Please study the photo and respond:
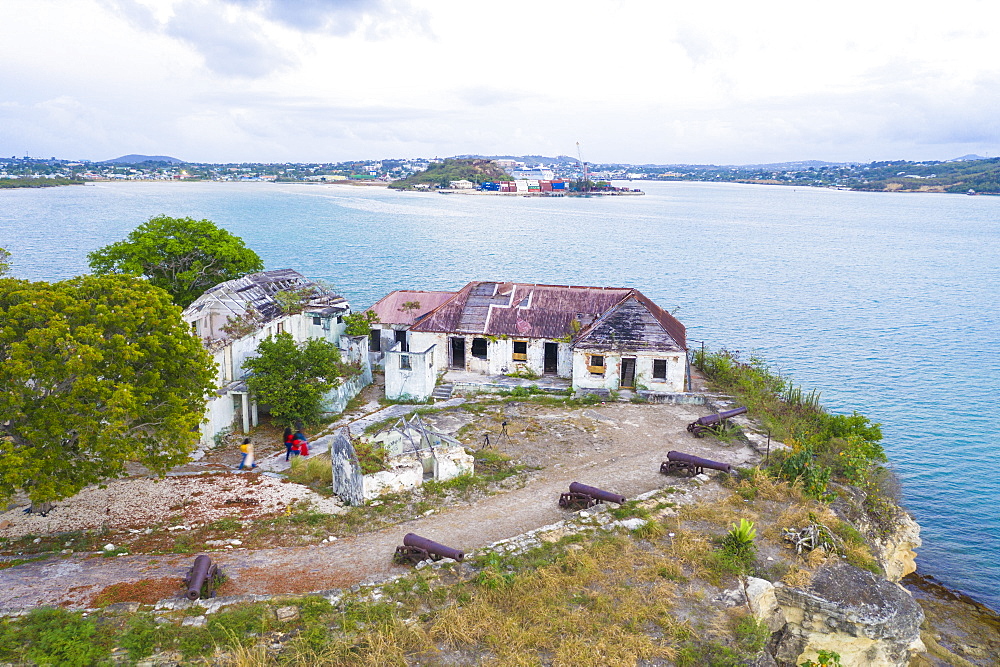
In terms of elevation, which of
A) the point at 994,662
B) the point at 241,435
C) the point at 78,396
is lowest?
the point at 994,662

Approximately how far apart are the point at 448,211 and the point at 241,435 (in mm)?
127908

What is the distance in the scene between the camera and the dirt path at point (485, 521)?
1426cm

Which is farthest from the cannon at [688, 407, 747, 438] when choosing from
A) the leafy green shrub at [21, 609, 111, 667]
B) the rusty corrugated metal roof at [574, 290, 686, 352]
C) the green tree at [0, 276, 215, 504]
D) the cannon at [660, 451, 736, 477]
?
the leafy green shrub at [21, 609, 111, 667]

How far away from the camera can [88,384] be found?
15180 mm

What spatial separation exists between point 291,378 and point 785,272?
6700 centimetres

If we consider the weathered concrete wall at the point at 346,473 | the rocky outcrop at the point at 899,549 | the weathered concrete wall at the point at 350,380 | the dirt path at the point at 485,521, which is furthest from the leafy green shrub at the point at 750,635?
the weathered concrete wall at the point at 350,380

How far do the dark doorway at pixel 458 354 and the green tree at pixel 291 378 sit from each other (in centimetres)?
710

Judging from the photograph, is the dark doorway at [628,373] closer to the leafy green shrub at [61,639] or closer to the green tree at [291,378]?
the green tree at [291,378]

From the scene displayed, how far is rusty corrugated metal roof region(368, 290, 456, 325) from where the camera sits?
113 feet

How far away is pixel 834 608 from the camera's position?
555 inches

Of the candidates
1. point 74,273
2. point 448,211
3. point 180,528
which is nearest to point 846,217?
point 448,211

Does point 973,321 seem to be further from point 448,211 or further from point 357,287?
point 448,211

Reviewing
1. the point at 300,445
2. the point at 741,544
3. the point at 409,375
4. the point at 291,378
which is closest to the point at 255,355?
the point at 291,378

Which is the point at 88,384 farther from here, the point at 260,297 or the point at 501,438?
the point at 260,297
